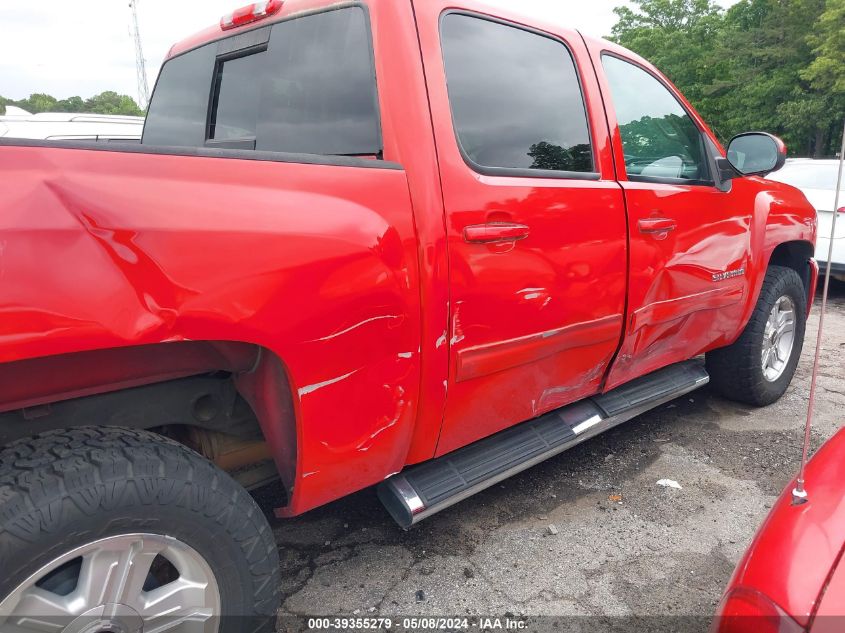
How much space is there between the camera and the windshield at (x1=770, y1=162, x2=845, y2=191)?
7.11 meters

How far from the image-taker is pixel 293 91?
6.81ft

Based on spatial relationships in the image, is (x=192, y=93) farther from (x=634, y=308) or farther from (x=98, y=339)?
(x=634, y=308)

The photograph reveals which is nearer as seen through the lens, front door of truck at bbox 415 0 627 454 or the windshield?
front door of truck at bbox 415 0 627 454

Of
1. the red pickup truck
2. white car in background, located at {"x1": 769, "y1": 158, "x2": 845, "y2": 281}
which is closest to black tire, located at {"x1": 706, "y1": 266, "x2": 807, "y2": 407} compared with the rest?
the red pickup truck

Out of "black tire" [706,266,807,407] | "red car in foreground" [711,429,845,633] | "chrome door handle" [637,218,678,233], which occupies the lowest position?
"black tire" [706,266,807,407]

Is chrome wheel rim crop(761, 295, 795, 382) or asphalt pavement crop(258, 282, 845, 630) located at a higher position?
chrome wheel rim crop(761, 295, 795, 382)

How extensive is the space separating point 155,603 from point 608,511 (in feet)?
6.11

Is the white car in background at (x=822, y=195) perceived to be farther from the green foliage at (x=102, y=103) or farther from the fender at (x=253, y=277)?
the green foliage at (x=102, y=103)

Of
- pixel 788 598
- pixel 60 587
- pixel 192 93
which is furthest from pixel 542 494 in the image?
pixel 192 93

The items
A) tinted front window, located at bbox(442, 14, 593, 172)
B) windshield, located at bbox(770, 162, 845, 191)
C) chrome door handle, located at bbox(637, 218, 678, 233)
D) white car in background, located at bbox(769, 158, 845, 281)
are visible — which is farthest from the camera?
windshield, located at bbox(770, 162, 845, 191)

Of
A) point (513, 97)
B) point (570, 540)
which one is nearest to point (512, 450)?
point (570, 540)

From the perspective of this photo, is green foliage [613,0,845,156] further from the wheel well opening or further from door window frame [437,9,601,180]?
door window frame [437,9,601,180]

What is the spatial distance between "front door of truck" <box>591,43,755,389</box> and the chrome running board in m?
0.13

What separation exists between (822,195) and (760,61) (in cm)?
2012
